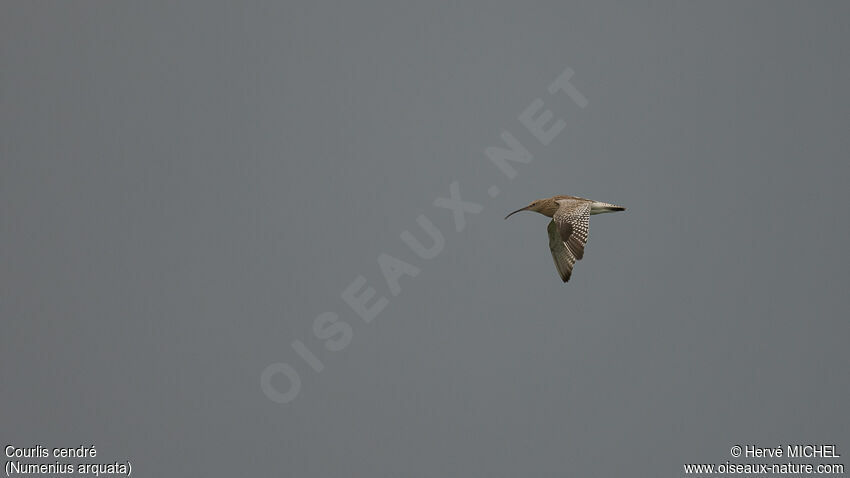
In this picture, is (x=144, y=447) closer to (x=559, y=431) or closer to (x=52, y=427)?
(x=52, y=427)

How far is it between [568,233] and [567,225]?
15.5 inches

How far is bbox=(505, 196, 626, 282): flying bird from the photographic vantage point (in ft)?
84.8

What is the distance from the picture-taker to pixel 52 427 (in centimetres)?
16712

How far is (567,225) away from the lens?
2627 centimetres

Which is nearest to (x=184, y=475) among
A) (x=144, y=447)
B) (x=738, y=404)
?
(x=144, y=447)

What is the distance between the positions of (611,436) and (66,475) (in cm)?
12571

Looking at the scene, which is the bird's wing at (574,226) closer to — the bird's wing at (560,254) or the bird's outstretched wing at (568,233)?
the bird's outstretched wing at (568,233)
